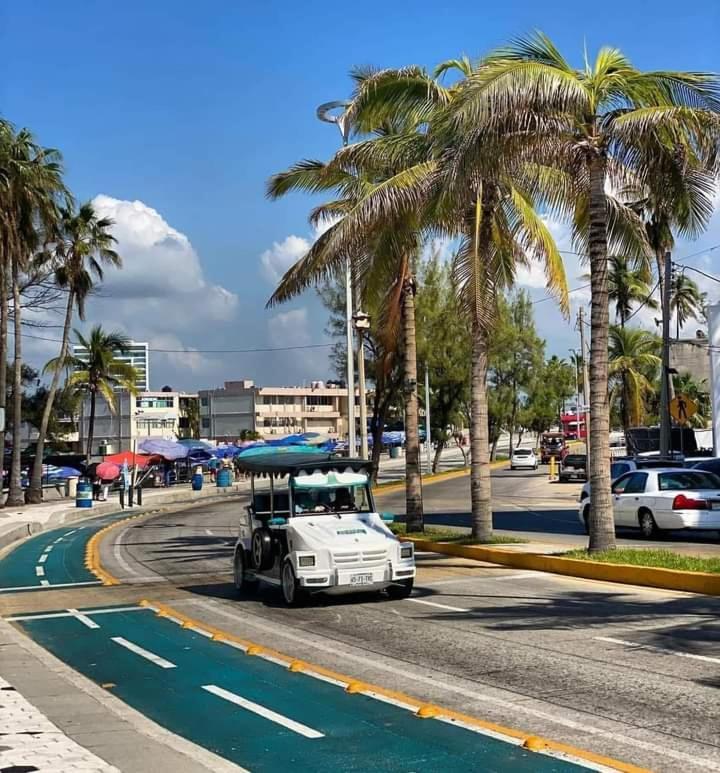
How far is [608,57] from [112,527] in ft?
78.3

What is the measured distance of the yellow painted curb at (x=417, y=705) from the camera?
23.2 ft

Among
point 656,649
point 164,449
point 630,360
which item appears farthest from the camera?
point 164,449

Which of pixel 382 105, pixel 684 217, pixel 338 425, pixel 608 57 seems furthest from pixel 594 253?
pixel 338 425

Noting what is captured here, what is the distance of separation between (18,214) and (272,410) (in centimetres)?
9351

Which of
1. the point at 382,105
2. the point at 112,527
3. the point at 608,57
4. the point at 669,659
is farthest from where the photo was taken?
the point at 112,527

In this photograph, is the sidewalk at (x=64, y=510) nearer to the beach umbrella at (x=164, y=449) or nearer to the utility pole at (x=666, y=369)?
the beach umbrella at (x=164, y=449)

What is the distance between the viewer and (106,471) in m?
56.6

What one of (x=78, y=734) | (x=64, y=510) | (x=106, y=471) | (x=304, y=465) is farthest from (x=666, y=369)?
(x=106, y=471)

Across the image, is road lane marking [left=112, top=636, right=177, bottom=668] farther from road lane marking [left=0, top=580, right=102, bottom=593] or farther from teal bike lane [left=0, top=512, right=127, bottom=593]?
teal bike lane [left=0, top=512, right=127, bottom=593]

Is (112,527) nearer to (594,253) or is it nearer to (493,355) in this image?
(594,253)

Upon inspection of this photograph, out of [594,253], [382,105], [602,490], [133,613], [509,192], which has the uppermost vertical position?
[382,105]

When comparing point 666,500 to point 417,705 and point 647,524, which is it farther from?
point 417,705

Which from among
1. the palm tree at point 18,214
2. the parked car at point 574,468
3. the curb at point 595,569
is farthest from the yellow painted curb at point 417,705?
the parked car at point 574,468

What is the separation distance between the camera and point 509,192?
2225cm
